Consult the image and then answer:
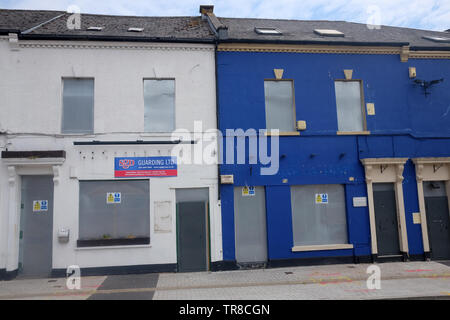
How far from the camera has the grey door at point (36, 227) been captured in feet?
35.4

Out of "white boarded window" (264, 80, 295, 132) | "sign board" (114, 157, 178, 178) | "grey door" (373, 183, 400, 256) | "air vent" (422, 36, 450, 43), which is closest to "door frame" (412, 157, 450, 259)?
"grey door" (373, 183, 400, 256)

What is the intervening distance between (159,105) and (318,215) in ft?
21.9

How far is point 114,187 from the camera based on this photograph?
1123 centimetres

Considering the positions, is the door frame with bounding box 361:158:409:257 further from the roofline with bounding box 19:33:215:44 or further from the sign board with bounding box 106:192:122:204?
the sign board with bounding box 106:192:122:204

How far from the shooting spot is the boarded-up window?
11.0 m

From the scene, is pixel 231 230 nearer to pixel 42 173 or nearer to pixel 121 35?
pixel 42 173

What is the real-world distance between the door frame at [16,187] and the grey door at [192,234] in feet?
12.8

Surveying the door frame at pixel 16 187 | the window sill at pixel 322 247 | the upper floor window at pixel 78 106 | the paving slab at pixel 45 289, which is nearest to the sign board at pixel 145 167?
the upper floor window at pixel 78 106

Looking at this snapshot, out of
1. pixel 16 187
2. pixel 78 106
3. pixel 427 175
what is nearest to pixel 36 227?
pixel 16 187

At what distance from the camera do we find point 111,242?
10.8m

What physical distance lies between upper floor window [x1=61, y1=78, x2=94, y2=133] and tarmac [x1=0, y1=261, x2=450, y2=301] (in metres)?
4.78

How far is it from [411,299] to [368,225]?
409cm

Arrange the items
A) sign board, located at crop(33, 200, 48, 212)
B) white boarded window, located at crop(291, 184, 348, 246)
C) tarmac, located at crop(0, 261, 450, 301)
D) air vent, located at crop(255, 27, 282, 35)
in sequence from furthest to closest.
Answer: air vent, located at crop(255, 27, 282, 35)
white boarded window, located at crop(291, 184, 348, 246)
sign board, located at crop(33, 200, 48, 212)
tarmac, located at crop(0, 261, 450, 301)

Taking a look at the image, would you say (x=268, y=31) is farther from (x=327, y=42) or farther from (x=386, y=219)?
(x=386, y=219)
